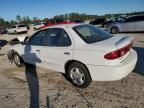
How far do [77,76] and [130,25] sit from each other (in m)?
13.8

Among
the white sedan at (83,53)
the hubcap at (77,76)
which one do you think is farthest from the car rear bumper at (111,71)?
the hubcap at (77,76)

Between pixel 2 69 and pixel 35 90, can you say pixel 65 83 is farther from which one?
pixel 2 69

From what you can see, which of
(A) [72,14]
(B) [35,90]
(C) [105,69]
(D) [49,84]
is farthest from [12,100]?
(A) [72,14]

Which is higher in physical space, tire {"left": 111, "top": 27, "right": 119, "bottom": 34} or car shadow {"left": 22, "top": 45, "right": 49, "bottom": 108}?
tire {"left": 111, "top": 27, "right": 119, "bottom": 34}

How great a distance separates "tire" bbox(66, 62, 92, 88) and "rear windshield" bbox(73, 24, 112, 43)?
68 cm

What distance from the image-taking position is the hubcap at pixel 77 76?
218 inches

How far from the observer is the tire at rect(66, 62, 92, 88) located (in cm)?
537

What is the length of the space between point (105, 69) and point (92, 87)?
88 cm

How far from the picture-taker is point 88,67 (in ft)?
17.2

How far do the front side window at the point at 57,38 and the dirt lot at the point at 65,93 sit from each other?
1111mm

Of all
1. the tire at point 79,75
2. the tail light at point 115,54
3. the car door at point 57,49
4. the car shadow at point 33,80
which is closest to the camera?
the tail light at point 115,54

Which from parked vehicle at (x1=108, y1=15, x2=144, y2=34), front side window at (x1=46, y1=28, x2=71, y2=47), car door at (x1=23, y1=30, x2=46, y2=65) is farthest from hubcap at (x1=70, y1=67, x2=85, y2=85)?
parked vehicle at (x1=108, y1=15, x2=144, y2=34)

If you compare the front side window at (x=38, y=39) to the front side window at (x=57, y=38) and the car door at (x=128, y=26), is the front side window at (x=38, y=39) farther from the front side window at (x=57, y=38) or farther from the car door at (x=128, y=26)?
the car door at (x=128, y=26)

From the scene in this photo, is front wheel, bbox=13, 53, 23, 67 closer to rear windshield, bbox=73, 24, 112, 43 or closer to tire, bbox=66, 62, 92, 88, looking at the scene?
tire, bbox=66, 62, 92, 88
